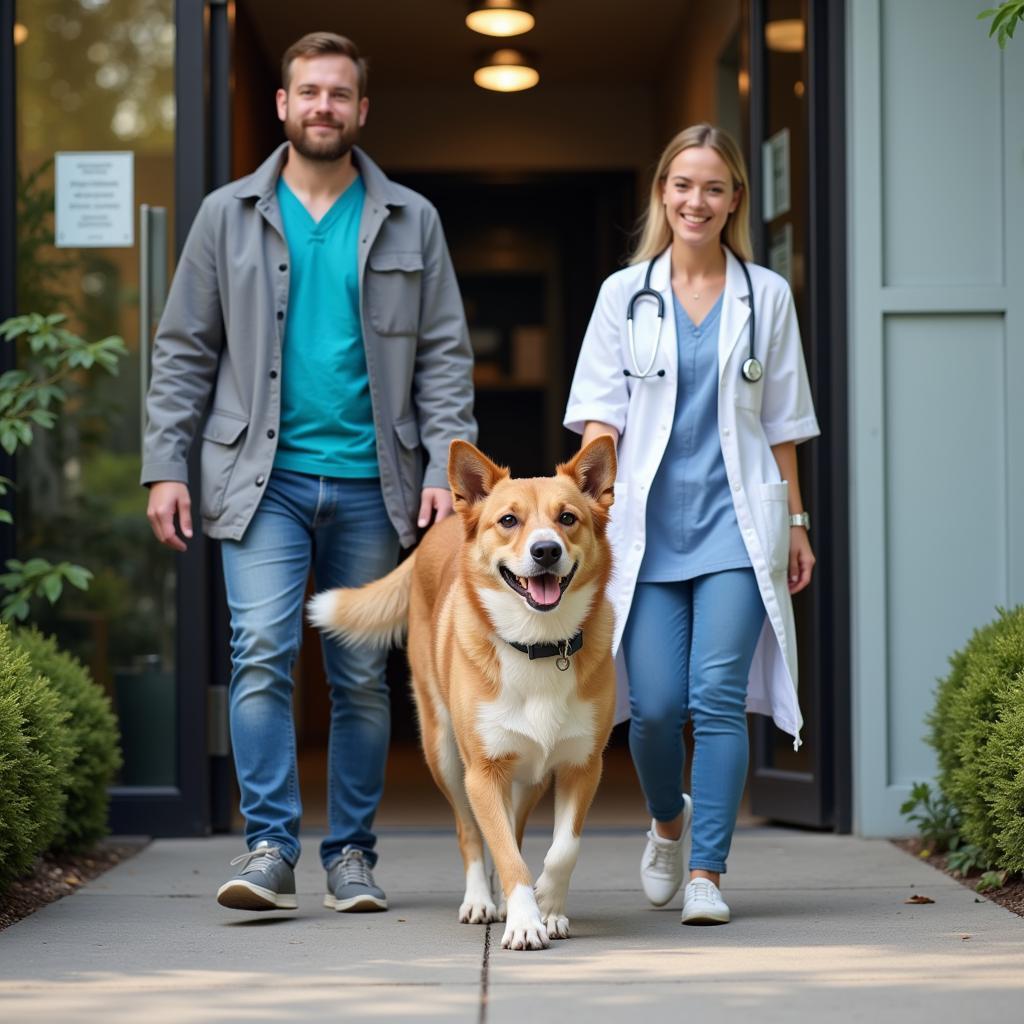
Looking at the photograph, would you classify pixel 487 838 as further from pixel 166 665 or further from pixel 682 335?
pixel 166 665

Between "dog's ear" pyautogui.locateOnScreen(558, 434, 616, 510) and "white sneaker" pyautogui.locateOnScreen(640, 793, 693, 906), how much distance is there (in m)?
0.78

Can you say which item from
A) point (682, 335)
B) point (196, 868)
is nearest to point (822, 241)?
point (682, 335)

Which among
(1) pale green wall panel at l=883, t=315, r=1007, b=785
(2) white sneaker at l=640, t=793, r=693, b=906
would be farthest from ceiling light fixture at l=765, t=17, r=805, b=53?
(2) white sneaker at l=640, t=793, r=693, b=906

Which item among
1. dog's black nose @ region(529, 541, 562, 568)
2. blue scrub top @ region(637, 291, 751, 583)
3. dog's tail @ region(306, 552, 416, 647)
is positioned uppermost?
blue scrub top @ region(637, 291, 751, 583)

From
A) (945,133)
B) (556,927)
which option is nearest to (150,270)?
(945,133)

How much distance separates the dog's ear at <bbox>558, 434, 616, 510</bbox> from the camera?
3.38 m

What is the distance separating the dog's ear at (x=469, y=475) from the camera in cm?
335

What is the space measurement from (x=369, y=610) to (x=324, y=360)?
0.61 m

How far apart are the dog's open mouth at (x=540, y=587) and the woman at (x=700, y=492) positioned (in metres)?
0.38

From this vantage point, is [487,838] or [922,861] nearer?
[487,838]

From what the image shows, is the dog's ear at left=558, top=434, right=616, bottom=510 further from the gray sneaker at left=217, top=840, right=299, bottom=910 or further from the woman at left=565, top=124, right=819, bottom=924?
the gray sneaker at left=217, top=840, right=299, bottom=910

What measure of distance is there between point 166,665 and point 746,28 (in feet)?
9.33

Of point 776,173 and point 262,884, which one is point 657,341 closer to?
point 262,884

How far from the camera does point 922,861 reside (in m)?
4.39
